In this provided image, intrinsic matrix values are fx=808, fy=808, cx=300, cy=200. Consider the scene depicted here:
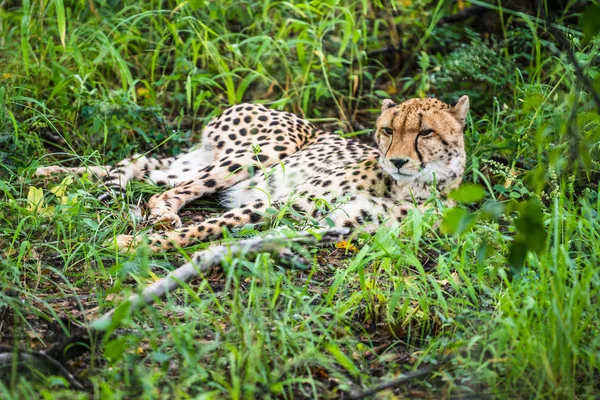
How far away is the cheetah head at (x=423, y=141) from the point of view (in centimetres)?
413

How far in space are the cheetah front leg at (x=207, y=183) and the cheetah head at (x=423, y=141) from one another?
0.75 meters

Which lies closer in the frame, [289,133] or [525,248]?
[525,248]

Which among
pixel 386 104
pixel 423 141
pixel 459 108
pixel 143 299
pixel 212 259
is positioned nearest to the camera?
pixel 143 299

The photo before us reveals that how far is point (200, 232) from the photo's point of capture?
4043 mm

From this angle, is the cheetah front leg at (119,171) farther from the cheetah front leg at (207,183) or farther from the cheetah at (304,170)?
the cheetah front leg at (207,183)

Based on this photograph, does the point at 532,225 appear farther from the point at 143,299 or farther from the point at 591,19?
the point at 143,299

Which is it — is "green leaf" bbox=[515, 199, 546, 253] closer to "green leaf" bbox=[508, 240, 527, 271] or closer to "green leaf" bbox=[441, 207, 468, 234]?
"green leaf" bbox=[508, 240, 527, 271]

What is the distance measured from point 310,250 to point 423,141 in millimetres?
904

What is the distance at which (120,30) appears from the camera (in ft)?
18.4

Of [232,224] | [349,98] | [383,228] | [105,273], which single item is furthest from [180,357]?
[349,98]

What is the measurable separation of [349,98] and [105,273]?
2722 millimetres

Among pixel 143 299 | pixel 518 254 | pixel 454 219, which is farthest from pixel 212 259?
pixel 518 254

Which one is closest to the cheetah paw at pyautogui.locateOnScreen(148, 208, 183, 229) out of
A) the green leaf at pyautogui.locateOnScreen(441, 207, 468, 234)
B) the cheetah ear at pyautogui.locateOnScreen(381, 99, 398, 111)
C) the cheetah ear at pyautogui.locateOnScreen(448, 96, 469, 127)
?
the cheetah ear at pyautogui.locateOnScreen(381, 99, 398, 111)

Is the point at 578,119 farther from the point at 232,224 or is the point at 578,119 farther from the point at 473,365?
the point at 232,224
